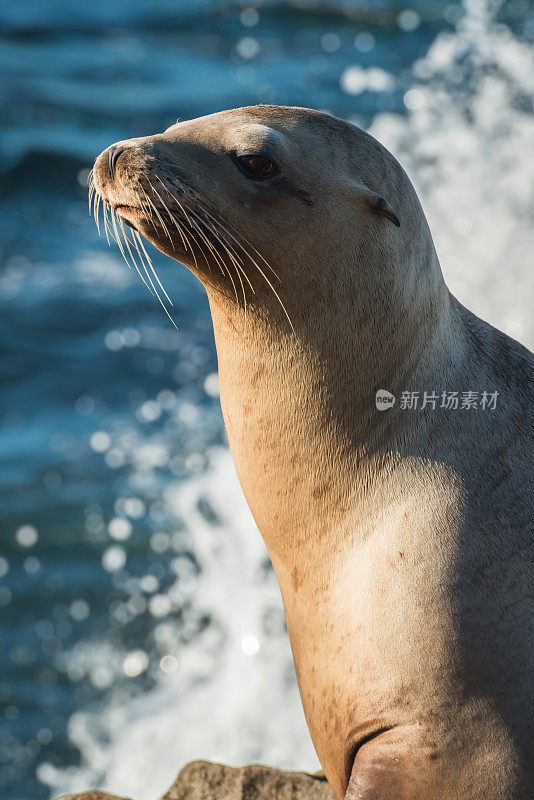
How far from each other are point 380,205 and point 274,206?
0.34 meters

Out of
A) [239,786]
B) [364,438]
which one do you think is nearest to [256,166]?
[364,438]

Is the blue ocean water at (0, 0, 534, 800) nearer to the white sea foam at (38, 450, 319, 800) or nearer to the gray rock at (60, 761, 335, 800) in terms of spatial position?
the white sea foam at (38, 450, 319, 800)

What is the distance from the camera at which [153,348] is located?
1096 centimetres

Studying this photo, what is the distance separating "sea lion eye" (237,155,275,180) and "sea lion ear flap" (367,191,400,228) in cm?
33

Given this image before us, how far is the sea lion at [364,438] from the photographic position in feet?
10.4

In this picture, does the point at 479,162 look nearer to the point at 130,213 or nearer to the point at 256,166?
the point at 256,166

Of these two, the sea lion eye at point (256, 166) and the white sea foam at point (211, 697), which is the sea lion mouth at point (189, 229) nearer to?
the sea lion eye at point (256, 166)

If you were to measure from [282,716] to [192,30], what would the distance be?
13.9 metres

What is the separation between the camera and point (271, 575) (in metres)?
8.22

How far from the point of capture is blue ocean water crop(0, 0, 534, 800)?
7344mm

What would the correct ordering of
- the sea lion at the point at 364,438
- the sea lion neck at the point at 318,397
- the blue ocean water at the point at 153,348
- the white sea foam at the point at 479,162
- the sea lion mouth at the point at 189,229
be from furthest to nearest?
the white sea foam at the point at 479,162, the blue ocean water at the point at 153,348, the sea lion neck at the point at 318,397, the sea lion at the point at 364,438, the sea lion mouth at the point at 189,229

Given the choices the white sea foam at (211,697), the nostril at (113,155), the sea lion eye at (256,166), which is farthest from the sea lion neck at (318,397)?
the white sea foam at (211,697)

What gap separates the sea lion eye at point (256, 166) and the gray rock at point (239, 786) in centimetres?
241

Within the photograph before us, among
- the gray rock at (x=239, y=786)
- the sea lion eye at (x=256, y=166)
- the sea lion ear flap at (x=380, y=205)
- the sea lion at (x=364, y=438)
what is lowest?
the gray rock at (x=239, y=786)
